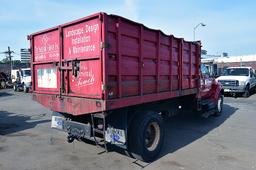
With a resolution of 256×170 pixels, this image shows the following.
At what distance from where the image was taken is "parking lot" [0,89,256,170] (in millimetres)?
5035

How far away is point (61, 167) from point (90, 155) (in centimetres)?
83

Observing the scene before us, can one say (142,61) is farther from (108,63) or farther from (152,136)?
(152,136)

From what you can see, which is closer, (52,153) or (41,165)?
(41,165)

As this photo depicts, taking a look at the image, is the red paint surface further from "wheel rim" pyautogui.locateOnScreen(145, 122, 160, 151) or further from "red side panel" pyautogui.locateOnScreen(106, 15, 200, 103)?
"wheel rim" pyautogui.locateOnScreen(145, 122, 160, 151)

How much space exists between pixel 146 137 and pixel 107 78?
6.05 ft

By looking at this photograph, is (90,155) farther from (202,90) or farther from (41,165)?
(202,90)

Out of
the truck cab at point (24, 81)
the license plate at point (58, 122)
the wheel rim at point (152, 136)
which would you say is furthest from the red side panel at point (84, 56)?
the truck cab at point (24, 81)

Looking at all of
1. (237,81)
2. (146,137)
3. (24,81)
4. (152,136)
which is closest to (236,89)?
(237,81)

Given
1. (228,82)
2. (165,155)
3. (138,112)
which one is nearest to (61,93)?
(138,112)

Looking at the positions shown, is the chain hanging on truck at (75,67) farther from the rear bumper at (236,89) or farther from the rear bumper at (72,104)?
the rear bumper at (236,89)

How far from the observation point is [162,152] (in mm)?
5820

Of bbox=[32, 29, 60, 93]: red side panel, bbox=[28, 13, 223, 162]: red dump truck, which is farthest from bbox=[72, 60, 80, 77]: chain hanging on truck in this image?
bbox=[32, 29, 60, 93]: red side panel

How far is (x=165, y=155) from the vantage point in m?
5.62

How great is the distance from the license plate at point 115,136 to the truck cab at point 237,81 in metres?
14.8
